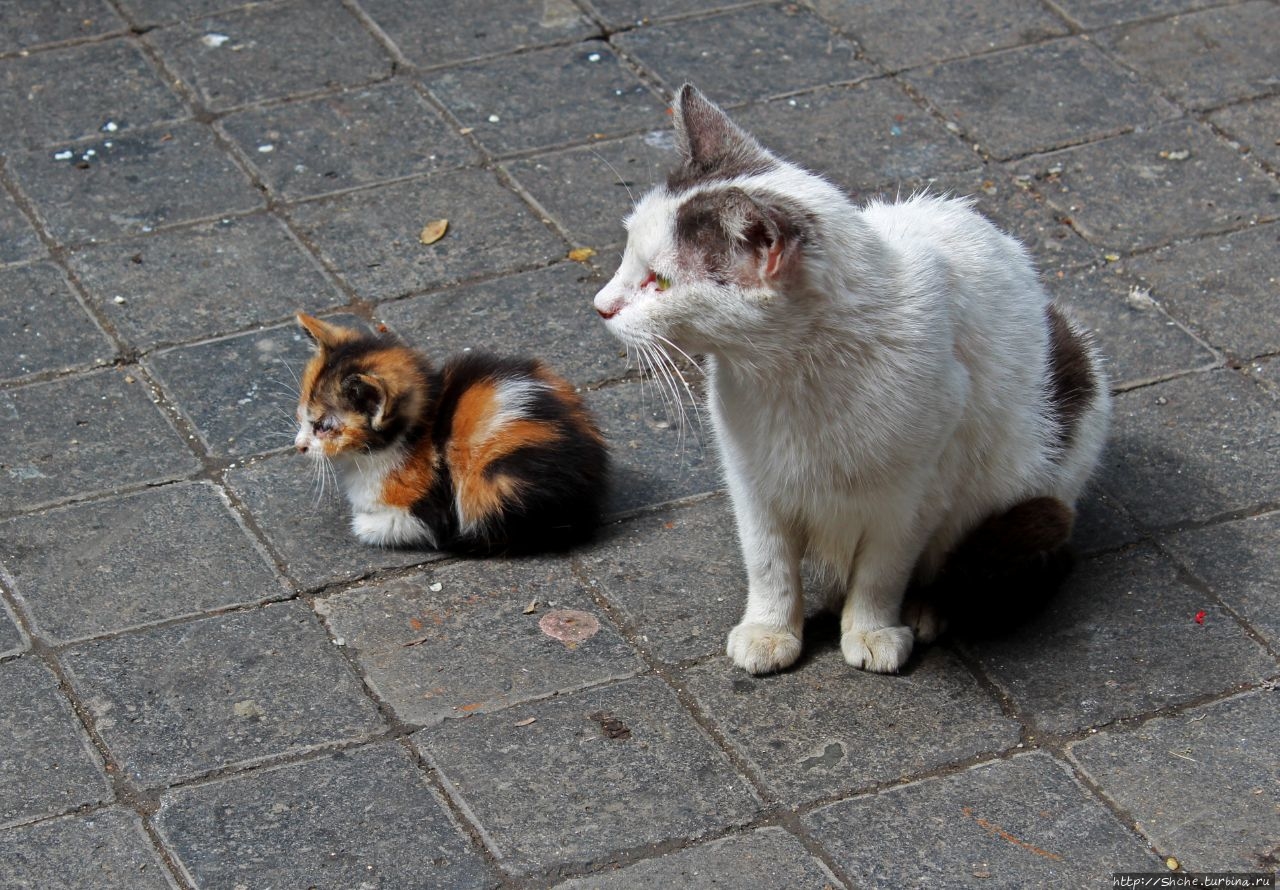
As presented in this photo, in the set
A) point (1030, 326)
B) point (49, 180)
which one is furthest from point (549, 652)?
point (49, 180)

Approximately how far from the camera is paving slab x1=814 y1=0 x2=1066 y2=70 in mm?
6617

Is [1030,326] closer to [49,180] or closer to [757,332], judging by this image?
[757,332]

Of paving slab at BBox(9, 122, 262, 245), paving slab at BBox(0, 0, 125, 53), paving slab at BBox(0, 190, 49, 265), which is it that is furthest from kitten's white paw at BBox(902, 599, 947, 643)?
paving slab at BBox(0, 0, 125, 53)

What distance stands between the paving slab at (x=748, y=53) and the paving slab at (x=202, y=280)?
1.77m

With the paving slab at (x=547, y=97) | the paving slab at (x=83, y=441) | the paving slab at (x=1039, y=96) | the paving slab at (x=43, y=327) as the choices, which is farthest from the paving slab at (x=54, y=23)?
the paving slab at (x=1039, y=96)

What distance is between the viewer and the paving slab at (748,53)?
643cm

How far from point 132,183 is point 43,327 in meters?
0.90

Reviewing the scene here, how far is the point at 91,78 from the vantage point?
20.9ft

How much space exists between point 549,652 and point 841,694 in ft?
2.40

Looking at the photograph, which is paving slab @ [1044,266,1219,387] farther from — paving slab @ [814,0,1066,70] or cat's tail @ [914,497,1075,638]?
paving slab @ [814,0,1066,70]

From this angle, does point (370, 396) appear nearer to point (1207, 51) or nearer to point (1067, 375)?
point (1067, 375)

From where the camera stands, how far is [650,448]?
190 inches

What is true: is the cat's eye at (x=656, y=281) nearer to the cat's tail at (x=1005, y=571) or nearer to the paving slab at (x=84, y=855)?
the cat's tail at (x=1005, y=571)

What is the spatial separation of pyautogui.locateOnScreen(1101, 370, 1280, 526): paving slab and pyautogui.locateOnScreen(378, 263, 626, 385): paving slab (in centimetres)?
156
